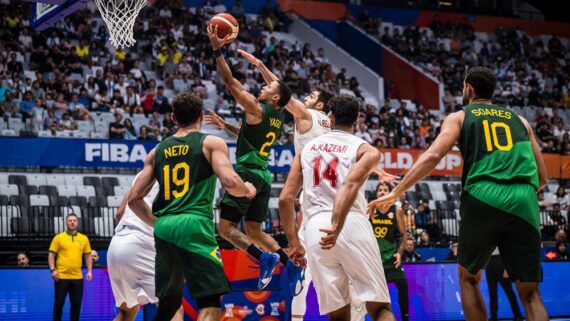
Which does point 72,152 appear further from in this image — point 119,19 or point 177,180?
point 177,180

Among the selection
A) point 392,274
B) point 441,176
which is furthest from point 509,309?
point 441,176

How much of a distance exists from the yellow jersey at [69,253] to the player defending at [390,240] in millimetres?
4610

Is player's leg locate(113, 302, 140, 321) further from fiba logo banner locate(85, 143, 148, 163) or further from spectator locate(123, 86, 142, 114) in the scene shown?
Result: spectator locate(123, 86, 142, 114)

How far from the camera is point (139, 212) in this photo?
7.15 meters

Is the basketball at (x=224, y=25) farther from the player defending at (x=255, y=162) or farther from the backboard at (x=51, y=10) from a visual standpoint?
the backboard at (x=51, y=10)

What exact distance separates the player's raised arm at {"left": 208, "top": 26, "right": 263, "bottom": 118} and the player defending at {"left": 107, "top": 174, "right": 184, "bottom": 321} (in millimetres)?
1396

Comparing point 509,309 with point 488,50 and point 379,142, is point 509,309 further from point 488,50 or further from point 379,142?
point 488,50

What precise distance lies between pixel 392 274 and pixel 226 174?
6335 millimetres

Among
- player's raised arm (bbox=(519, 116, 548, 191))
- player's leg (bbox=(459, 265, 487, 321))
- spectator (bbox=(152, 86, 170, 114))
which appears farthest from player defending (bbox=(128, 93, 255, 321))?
spectator (bbox=(152, 86, 170, 114))

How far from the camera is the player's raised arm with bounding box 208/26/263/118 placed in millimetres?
8547

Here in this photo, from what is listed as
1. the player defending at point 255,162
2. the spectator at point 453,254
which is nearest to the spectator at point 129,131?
the spectator at point 453,254

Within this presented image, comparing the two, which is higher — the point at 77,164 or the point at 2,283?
the point at 77,164

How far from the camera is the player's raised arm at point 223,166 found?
6.60 meters

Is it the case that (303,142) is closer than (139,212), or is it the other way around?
(139,212)
